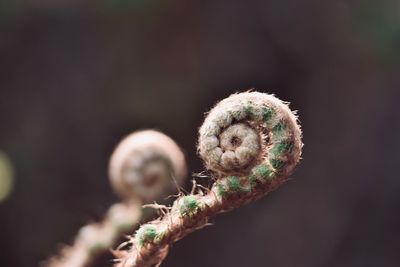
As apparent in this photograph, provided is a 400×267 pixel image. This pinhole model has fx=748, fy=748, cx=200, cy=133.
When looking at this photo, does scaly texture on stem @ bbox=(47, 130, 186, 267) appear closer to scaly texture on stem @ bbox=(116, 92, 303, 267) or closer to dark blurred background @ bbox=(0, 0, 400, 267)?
scaly texture on stem @ bbox=(116, 92, 303, 267)

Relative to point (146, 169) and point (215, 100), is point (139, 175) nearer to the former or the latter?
point (146, 169)

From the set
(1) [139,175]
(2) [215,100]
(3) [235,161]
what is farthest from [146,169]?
(2) [215,100]

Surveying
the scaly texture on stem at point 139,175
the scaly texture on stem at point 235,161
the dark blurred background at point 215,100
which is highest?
the dark blurred background at point 215,100

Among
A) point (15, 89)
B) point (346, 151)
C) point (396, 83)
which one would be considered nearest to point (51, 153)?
point (15, 89)

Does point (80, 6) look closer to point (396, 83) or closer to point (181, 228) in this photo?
point (396, 83)

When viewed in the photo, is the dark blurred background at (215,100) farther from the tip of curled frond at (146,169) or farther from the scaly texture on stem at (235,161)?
the scaly texture on stem at (235,161)

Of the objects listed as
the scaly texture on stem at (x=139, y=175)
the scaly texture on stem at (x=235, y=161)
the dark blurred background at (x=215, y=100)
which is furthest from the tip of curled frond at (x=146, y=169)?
the dark blurred background at (x=215, y=100)
